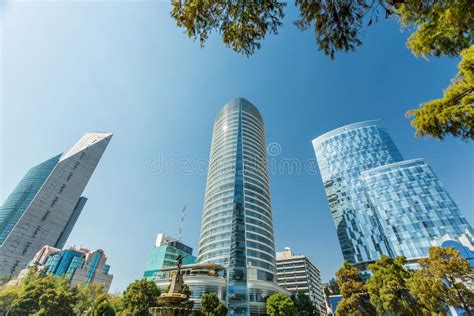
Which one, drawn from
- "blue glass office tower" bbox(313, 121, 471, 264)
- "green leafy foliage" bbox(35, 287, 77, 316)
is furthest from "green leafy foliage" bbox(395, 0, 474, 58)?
"blue glass office tower" bbox(313, 121, 471, 264)

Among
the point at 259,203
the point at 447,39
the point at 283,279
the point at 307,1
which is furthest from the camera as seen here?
the point at 283,279

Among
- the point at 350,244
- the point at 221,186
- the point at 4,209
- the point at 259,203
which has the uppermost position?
the point at 4,209

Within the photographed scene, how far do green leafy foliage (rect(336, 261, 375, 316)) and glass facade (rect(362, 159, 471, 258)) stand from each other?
→ 1612 inches

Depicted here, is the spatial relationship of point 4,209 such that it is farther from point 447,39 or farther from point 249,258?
point 447,39

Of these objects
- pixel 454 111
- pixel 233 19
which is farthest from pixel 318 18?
pixel 454 111

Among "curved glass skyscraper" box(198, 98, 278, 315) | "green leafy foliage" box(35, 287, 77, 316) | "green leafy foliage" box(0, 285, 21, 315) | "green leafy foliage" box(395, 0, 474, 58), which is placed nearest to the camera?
"green leafy foliage" box(395, 0, 474, 58)

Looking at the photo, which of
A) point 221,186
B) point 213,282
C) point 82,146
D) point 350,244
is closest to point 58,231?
point 82,146

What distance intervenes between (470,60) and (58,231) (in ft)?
466

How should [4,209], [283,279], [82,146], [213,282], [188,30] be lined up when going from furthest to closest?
[82,146] < [4,209] < [283,279] < [213,282] < [188,30]

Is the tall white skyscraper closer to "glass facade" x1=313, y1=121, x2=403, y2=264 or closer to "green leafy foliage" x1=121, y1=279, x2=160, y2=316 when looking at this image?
"green leafy foliage" x1=121, y1=279, x2=160, y2=316

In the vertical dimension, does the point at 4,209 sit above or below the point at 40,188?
below

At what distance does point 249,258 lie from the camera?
4481cm

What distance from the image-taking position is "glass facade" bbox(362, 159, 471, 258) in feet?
159

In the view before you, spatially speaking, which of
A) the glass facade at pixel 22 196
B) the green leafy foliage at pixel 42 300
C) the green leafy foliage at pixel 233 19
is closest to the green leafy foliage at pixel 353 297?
the green leafy foliage at pixel 233 19
